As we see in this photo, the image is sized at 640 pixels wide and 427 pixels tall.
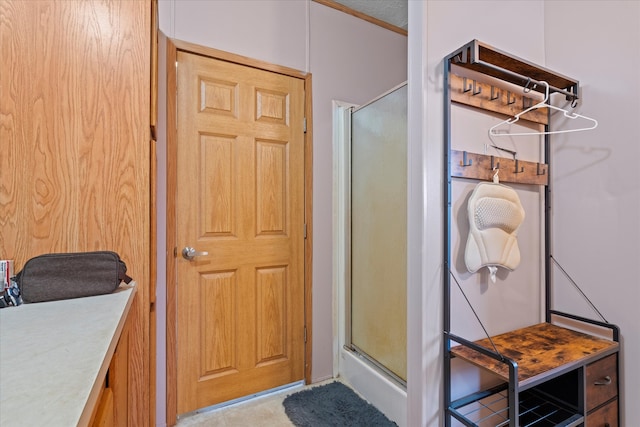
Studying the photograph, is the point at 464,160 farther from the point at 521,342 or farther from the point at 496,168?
the point at 521,342

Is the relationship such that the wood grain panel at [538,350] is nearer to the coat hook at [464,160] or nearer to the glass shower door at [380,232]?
the glass shower door at [380,232]

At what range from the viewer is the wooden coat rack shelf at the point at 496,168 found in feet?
4.50

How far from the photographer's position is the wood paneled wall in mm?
1021

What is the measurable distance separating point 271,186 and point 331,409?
1379 millimetres

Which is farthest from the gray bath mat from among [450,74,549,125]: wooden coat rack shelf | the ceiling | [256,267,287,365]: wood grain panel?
the ceiling

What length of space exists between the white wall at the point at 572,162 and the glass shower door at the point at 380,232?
1.36ft

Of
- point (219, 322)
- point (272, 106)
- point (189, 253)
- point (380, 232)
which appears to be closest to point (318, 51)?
point (272, 106)

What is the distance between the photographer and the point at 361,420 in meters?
1.79

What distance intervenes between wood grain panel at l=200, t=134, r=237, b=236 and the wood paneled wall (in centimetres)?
70

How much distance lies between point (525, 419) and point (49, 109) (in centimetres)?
226

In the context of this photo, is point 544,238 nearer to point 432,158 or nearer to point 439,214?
point 439,214

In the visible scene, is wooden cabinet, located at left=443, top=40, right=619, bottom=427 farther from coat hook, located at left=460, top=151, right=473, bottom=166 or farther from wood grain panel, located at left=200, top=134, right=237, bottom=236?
wood grain panel, located at left=200, top=134, right=237, bottom=236

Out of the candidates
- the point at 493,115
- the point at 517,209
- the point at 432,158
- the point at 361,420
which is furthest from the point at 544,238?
the point at 361,420

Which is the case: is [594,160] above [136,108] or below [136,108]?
below
